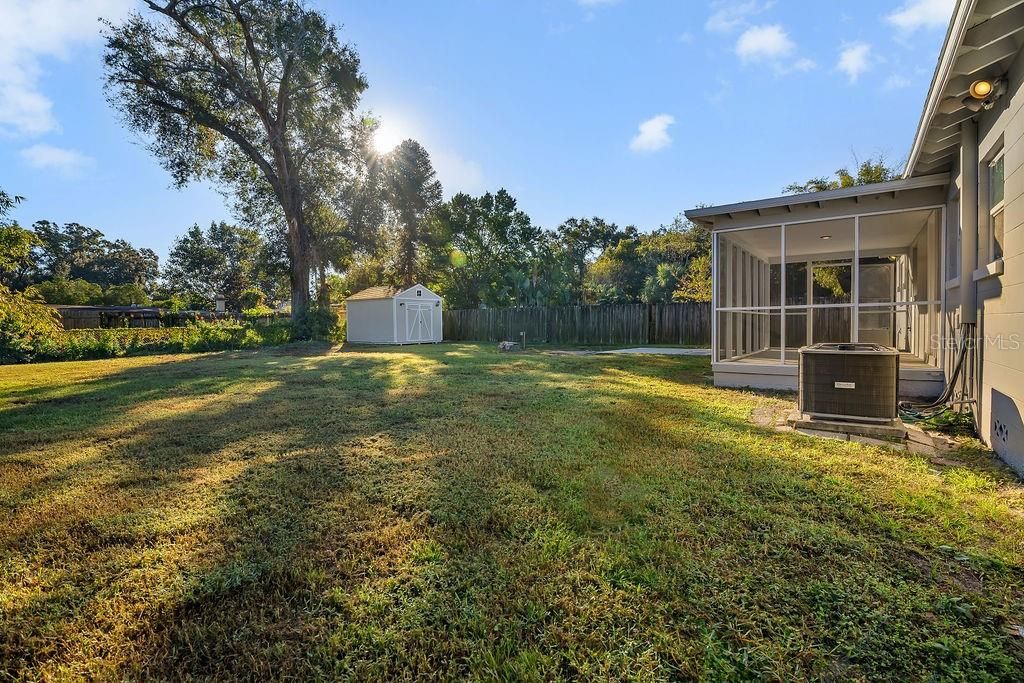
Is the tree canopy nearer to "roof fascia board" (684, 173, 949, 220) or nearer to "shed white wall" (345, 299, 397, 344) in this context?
"roof fascia board" (684, 173, 949, 220)

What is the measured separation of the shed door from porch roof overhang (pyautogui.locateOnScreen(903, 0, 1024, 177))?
1743cm

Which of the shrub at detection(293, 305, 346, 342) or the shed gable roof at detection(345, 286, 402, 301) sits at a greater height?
the shed gable roof at detection(345, 286, 402, 301)

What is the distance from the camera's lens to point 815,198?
5.96m

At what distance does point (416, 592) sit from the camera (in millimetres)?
1862

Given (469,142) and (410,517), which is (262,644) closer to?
(410,517)

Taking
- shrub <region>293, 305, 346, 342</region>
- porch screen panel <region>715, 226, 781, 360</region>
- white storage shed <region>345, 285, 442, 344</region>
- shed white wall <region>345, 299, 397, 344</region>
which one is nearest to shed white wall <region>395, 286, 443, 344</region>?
white storage shed <region>345, 285, 442, 344</region>

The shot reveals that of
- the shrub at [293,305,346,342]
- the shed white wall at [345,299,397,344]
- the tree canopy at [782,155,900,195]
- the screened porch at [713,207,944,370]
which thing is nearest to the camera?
the screened porch at [713,207,944,370]

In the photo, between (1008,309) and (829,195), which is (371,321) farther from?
(1008,309)

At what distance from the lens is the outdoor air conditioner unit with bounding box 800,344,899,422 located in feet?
12.9

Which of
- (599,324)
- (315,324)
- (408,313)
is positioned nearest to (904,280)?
(599,324)

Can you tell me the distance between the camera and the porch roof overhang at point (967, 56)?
2830 millimetres

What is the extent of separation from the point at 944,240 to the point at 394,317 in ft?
56.2

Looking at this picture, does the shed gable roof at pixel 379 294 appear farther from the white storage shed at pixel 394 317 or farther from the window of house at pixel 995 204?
the window of house at pixel 995 204

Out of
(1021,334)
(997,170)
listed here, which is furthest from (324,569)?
(997,170)
